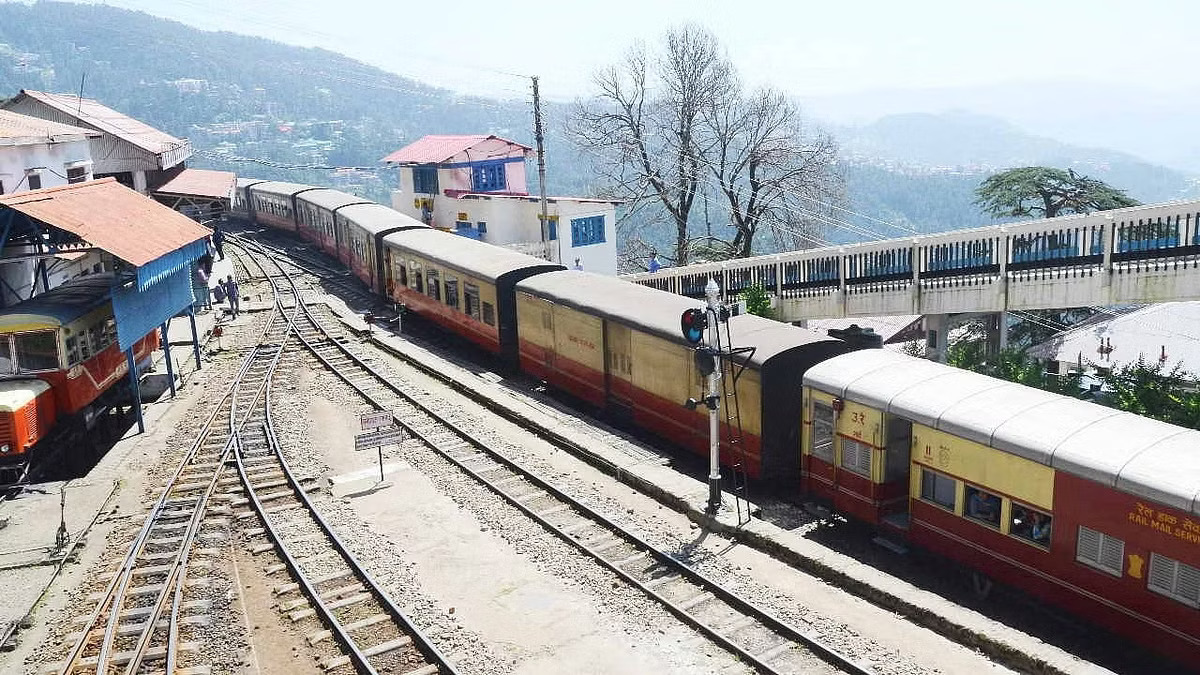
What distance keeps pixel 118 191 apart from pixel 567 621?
824 inches

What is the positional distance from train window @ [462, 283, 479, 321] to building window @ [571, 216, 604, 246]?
19.9 metres

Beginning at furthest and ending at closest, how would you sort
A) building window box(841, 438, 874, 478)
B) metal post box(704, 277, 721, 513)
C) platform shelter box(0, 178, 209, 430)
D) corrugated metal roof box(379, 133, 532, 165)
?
corrugated metal roof box(379, 133, 532, 165) → platform shelter box(0, 178, 209, 430) → metal post box(704, 277, 721, 513) → building window box(841, 438, 874, 478)

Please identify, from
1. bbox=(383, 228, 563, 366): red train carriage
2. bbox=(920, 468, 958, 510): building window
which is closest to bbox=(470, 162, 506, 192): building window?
bbox=(383, 228, 563, 366): red train carriage

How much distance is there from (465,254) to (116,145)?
870 inches

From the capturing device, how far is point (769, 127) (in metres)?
44.9

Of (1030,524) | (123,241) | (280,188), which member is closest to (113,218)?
(123,241)

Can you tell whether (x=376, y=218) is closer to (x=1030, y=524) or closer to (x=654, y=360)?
(x=654, y=360)

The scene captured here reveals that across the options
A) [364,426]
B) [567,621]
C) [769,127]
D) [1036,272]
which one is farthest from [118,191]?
[769,127]

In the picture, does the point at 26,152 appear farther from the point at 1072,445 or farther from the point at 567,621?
the point at 1072,445

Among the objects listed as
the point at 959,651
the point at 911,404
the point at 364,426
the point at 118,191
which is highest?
the point at 118,191

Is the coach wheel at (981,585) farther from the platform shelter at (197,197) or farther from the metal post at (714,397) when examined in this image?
the platform shelter at (197,197)

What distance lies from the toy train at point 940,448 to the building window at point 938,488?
0.02 meters

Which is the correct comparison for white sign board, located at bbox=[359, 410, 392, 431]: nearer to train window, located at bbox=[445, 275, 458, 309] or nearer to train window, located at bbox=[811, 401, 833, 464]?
train window, located at bbox=[811, 401, 833, 464]

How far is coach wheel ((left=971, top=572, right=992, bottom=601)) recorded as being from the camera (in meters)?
12.5
